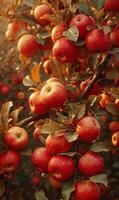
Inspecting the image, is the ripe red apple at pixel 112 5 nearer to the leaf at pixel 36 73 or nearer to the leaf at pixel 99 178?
the leaf at pixel 36 73

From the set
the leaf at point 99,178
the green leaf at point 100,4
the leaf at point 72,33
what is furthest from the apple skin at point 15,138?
the green leaf at point 100,4

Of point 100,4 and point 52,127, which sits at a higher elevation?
point 100,4

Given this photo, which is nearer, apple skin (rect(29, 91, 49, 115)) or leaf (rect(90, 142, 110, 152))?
leaf (rect(90, 142, 110, 152))

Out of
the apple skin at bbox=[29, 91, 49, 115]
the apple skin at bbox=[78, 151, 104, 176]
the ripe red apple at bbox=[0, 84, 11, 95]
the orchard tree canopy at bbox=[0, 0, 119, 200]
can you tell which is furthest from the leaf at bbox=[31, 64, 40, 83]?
the ripe red apple at bbox=[0, 84, 11, 95]

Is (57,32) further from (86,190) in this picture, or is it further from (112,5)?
(86,190)

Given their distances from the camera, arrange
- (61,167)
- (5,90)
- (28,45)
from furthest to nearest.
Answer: (5,90)
(28,45)
(61,167)

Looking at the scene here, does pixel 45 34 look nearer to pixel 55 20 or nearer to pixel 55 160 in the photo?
pixel 55 20

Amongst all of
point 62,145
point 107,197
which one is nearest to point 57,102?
point 62,145

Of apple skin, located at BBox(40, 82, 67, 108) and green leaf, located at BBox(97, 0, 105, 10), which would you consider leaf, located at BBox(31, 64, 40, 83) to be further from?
green leaf, located at BBox(97, 0, 105, 10)

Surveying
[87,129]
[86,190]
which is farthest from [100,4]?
[86,190]
